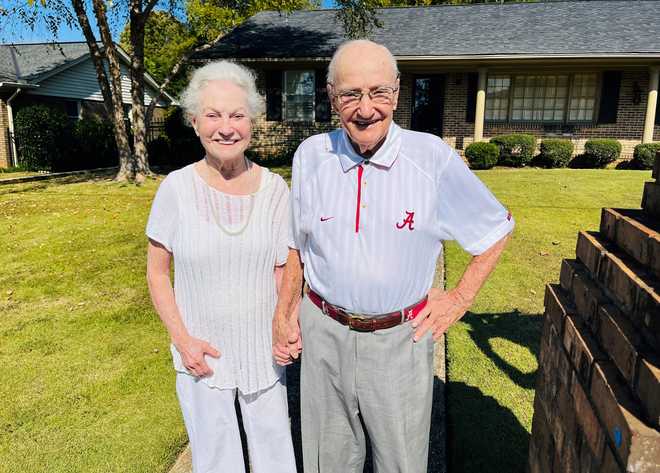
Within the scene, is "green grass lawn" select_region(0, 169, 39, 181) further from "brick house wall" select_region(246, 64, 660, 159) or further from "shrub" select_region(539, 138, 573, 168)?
"shrub" select_region(539, 138, 573, 168)

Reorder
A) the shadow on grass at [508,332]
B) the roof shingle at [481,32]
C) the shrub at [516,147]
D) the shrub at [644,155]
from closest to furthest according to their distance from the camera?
the shadow on grass at [508,332] → the shrub at [644,155] → the shrub at [516,147] → the roof shingle at [481,32]

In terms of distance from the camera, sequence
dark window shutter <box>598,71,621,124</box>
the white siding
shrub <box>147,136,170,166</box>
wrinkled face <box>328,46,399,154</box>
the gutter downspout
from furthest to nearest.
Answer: the white siding → shrub <box>147,136,170,166</box> → the gutter downspout → dark window shutter <box>598,71,621,124</box> → wrinkled face <box>328,46,399,154</box>

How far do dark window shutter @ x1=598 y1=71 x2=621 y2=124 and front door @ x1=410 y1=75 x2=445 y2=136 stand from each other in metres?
4.89

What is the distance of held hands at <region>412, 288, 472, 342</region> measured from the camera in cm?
197

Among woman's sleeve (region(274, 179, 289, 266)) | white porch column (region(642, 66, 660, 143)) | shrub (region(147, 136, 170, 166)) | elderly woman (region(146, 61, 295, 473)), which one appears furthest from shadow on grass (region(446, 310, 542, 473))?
shrub (region(147, 136, 170, 166))

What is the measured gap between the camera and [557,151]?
585 inches

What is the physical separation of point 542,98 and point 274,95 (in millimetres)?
9012

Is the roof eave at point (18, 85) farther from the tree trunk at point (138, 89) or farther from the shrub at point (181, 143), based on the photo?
the tree trunk at point (138, 89)

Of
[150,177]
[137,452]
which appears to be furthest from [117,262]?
[150,177]

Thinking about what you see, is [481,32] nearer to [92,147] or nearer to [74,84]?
[92,147]

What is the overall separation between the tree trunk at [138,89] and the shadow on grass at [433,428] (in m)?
11.7

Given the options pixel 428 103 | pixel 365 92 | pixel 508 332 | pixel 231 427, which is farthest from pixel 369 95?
pixel 428 103

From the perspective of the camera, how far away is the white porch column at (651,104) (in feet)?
48.3

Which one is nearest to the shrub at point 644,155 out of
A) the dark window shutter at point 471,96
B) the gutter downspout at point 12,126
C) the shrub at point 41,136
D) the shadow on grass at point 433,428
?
the dark window shutter at point 471,96
